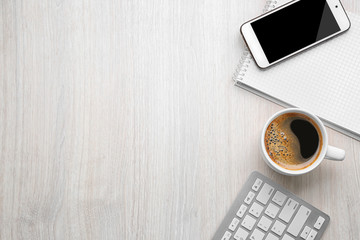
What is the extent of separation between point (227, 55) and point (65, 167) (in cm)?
39

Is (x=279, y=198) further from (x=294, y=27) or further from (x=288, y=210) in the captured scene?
(x=294, y=27)

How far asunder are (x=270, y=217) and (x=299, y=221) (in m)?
0.05

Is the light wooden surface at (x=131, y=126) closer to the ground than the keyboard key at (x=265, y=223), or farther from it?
farther from it

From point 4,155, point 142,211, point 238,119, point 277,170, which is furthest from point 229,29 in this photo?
point 4,155

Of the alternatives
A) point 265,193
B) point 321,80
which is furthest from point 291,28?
point 265,193

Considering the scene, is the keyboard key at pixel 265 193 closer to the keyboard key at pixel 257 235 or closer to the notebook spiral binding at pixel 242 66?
the keyboard key at pixel 257 235

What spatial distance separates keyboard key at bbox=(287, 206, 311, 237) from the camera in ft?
2.23

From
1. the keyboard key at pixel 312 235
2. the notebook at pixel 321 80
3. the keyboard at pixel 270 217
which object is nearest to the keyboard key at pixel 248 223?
the keyboard at pixel 270 217

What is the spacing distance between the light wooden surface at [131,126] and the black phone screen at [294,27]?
44 millimetres

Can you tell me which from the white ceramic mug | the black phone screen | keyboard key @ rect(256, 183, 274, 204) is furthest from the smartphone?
keyboard key @ rect(256, 183, 274, 204)

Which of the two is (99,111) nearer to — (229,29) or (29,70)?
(29,70)

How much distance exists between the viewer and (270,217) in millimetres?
686

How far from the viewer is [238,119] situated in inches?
28.2

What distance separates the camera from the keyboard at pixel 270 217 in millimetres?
682
